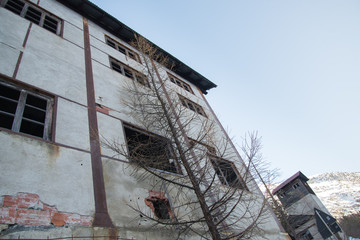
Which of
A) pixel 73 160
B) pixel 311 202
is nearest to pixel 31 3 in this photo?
pixel 73 160

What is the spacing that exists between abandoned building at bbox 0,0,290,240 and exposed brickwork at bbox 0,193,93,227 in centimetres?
1

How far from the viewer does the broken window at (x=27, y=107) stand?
4505 millimetres

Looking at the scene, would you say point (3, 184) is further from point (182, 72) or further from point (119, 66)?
point (182, 72)

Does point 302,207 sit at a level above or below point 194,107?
below

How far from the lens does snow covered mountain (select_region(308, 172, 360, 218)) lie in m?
58.7

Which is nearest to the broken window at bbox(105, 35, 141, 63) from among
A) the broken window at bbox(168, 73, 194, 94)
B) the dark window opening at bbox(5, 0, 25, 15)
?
the broken window at bbox(168, 73, 194, 94)

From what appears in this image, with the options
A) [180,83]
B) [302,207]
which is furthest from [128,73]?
[302,207]

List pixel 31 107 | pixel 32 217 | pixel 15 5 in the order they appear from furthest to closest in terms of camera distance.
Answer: pixel 15 5, pixel 31 107, pixel 32 217

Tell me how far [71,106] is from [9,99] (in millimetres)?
1247

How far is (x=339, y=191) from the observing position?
7488 centimetres

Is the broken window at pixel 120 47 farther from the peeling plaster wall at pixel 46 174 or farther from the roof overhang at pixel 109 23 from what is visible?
the peeling plaster wall at pixel 46 174

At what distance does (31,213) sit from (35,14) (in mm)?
8364

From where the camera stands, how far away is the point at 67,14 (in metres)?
9.54

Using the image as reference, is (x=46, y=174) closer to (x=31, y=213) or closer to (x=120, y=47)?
(x=31, y=213)
